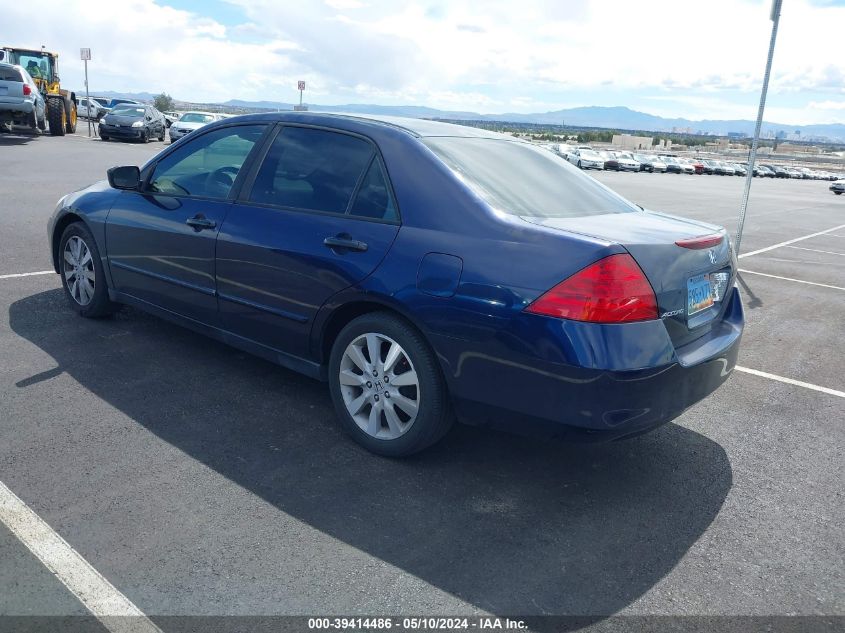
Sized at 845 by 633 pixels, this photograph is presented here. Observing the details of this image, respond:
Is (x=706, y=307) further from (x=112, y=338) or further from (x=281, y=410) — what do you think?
(x=112, y=338)

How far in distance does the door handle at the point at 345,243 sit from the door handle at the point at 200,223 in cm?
97

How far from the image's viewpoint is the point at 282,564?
289 centimetres

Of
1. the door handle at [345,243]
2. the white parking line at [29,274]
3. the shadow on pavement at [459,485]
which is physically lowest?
the shadow on pavement at [459,485]

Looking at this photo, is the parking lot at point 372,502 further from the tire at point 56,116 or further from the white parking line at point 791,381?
the tire at point 56,116

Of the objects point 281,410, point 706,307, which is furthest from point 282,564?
point 706,307

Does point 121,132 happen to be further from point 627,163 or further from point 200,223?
point 627,163

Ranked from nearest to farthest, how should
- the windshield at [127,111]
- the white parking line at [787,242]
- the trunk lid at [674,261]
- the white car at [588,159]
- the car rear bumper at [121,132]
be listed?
the trunk lid at [674,261] → the white parking line at [787,242] → the car rear bumper at [121,132] → the windshield at [127,111] → the white car at [588,159]

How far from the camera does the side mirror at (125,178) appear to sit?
5.11 metres

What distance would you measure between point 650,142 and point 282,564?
527ft

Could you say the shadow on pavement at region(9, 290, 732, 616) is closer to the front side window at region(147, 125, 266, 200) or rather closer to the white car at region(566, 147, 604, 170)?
the front side window at region(147, 125, 266, 200)

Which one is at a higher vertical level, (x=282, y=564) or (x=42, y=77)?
(x=42, y=77)

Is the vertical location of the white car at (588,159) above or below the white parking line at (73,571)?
below

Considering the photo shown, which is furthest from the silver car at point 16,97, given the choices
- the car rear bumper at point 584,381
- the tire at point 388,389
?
the car rear bumper at point 584,381

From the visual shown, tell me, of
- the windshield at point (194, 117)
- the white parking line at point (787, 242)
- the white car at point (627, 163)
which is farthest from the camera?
the white car at point (627, 163)
